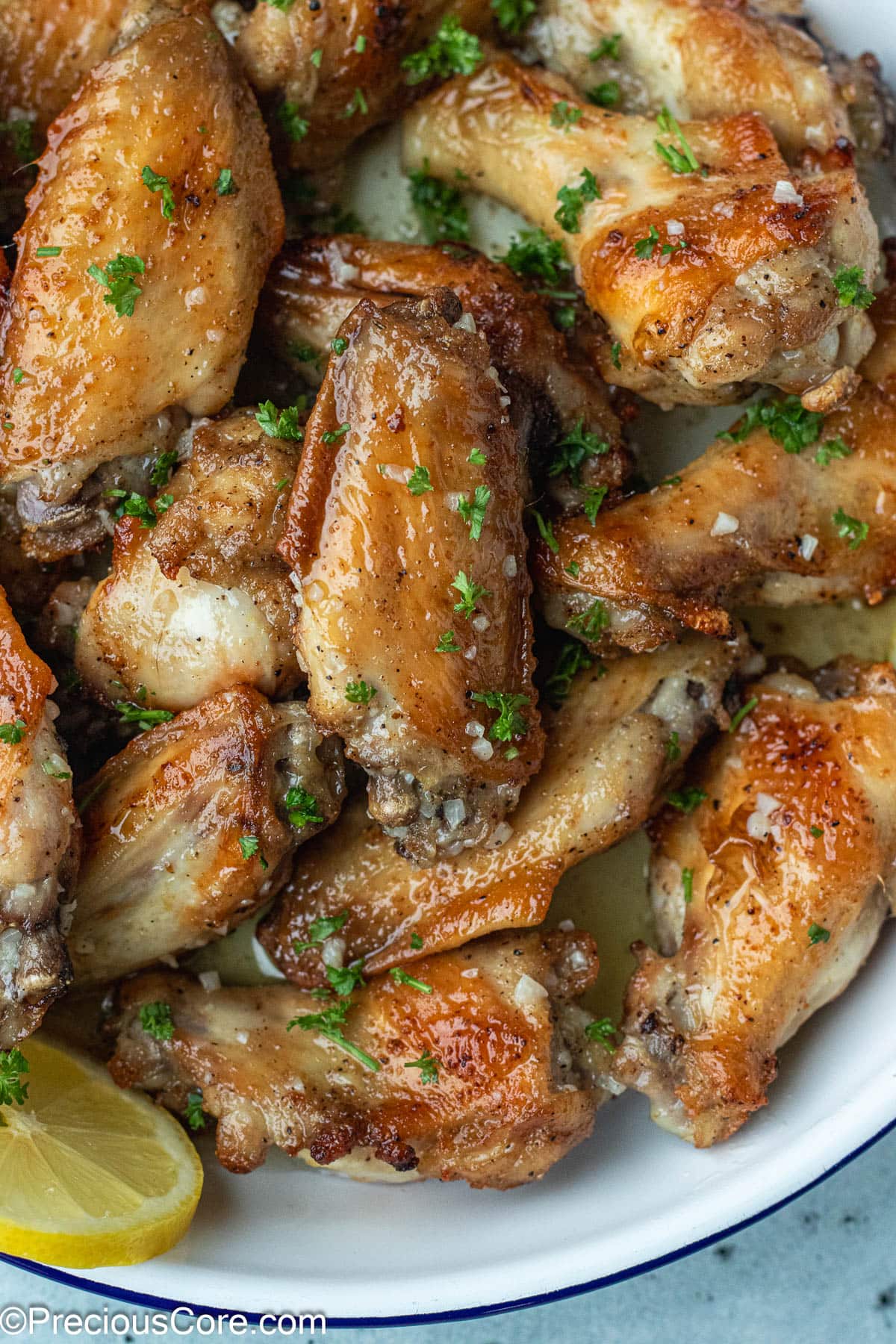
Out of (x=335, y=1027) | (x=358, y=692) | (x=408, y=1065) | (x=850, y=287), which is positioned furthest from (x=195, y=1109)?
(x=850, y=287)

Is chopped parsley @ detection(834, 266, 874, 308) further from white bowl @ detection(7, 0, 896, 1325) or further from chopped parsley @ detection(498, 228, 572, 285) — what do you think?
white bowl @ detection(7, 0, 896, 1325)

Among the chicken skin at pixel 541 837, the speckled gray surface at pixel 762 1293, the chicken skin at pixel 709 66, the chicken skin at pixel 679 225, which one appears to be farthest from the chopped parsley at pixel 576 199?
the speckled gray surface at pixel 762 1293

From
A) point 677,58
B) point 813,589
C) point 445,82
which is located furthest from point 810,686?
point 445,82

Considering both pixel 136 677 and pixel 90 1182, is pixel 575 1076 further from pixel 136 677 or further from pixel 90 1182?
pixel 136 677

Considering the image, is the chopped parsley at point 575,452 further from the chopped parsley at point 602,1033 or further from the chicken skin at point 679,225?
the chopped parsley at point 602,1033

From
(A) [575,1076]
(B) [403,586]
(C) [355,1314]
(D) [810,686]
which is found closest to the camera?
(B) [403,586]

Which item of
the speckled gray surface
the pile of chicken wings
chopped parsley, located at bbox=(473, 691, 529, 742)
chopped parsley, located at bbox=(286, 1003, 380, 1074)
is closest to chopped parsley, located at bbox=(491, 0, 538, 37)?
the pile of chicken wings

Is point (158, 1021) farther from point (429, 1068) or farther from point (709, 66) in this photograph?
point (709, 66)
